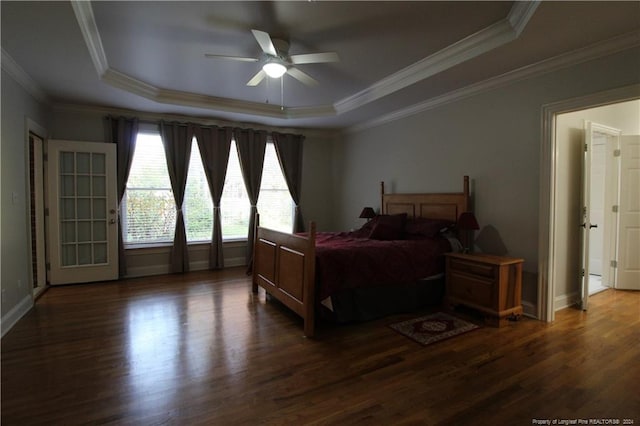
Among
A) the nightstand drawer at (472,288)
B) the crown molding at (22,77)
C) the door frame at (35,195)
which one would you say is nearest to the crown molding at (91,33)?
the crown molding at (22,77)

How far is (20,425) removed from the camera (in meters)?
1.80

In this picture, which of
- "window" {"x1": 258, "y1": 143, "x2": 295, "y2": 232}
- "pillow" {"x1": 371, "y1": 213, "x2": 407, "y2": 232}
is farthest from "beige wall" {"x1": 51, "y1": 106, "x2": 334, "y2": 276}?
"pillow" {"x1": 371, "y1": 213, "x2": 407, "y2": 232}

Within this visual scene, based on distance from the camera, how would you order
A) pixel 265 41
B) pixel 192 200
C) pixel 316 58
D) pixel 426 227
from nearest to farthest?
pixel 265 41, pixel 316 58, pixel 426 227, pixel 192 200

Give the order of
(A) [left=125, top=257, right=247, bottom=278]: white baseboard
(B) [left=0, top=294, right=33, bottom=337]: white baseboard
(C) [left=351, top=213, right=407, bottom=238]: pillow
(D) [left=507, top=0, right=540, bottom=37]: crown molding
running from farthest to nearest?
(A) [left=125, top=257, right=247, bottom=278]: white baseboard → (C) [left=351, top=213, right=407, bottom=238]: pillow → (B) [left=0, top=294, right=33, bottom=337]: white baseboard → (D) [left=507, top=0, right=540, bottom=37]: crown molding

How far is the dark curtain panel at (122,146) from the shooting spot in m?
4.94

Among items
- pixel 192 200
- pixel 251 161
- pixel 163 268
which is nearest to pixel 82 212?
pixel 163 268

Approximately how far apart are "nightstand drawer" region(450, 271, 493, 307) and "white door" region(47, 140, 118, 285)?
4.67 metres

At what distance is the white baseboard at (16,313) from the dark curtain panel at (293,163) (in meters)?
3.93

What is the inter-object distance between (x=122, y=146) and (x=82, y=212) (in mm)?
1107

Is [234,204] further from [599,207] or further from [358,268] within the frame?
[599,207]

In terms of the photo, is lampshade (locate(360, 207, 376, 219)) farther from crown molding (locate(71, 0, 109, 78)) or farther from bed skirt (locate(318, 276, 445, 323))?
crown molding (locate(71, 0, 109, 78))

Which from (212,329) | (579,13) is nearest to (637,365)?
(579,13)

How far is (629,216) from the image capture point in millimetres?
4266

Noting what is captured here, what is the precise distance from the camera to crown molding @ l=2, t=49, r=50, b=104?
3.06 metres
